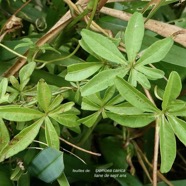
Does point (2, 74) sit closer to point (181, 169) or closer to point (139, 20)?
point (139, 20)

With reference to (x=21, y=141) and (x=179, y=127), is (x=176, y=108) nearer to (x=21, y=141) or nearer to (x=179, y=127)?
(x=179, y=127)

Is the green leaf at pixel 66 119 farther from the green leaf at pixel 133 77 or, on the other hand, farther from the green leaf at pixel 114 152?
the green leaf at pixel 114 152

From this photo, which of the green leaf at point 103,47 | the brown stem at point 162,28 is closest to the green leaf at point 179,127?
the green leaf at point 103,47

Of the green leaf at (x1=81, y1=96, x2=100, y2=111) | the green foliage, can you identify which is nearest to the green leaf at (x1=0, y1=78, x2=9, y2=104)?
the green foliage

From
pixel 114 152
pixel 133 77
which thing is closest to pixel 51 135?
pixel 133 77

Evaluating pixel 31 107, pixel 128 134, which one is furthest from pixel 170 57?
pixel 31 107

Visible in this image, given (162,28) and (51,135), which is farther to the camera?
(162,28)
